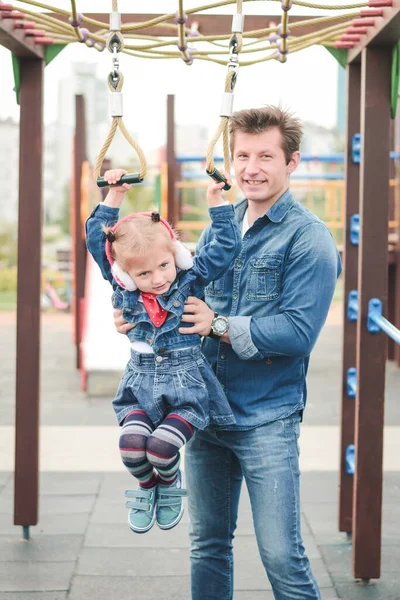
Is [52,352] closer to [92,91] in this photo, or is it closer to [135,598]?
[135,598]

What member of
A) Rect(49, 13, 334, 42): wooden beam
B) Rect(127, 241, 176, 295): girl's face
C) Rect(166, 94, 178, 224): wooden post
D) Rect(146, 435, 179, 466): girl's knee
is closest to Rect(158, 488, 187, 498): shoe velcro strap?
Rect(146, 435, 179, 466): girl's knee

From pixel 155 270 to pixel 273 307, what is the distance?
360 millimetres

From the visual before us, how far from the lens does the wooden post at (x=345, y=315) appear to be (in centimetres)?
388

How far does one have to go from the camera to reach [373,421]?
3340 mm

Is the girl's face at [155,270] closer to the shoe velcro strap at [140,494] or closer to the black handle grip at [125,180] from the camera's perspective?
the black handle grip at [125,180]

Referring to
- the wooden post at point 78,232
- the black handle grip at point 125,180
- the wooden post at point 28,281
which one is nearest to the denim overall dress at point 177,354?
the black handle grip at point 125,180

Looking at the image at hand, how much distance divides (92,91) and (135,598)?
7171 cm

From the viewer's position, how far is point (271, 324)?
2365 millimetres

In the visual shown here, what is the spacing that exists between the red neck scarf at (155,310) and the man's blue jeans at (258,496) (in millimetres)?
376

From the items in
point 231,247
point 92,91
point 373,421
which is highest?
point 92,91

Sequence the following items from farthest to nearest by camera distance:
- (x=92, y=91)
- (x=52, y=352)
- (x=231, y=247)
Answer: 1. (x=92, y=91)
2. (x=52, y=352)
3. (x=231, y=247)

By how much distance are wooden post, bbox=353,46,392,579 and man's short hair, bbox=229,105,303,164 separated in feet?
2.83

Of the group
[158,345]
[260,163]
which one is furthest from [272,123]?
[158,345]

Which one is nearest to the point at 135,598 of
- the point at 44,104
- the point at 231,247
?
the point at 231,247
